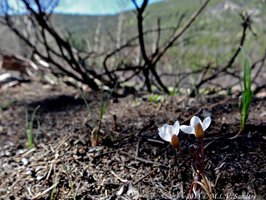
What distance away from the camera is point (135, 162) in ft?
4.47

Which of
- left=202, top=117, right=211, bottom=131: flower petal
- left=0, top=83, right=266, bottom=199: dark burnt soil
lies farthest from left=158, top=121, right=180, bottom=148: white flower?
left=0, top=83, right=266, bottom=199: dark burnt soil

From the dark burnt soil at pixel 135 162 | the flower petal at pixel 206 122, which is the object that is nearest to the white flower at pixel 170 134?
the flower petal at pixel 206 122

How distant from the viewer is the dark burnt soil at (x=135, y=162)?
46.6 inches

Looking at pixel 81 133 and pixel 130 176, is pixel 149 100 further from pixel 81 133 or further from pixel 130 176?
pixel 130 176

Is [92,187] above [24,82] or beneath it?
beneath

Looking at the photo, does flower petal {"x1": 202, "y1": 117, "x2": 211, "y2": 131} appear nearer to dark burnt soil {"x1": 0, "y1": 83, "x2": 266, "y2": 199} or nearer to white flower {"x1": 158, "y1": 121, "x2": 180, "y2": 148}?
white flower {"x1": 158, "y1": 121, "x2": 180, "y2": 148}

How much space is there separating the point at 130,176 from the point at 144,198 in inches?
5.4

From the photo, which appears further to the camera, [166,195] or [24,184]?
[24,184]

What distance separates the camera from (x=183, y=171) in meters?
1.24

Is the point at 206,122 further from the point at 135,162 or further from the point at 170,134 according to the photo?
the point at 135,162

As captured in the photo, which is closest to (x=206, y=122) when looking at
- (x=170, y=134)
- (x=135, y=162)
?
(x=170, y=134)

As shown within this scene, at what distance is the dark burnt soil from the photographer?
1.18 m

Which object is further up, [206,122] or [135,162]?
[206,122]

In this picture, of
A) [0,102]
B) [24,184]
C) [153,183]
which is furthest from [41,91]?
[153,183]
